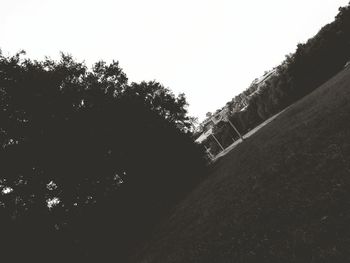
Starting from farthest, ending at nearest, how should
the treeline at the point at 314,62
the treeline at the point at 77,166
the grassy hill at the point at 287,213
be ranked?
the treeline at the point at 314,62
the treeline at the point at 77,166
the grassy hill at the point at 287,213

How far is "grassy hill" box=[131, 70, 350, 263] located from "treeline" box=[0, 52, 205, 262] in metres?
10.7

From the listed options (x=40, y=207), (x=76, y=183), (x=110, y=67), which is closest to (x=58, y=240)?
(x=40, y=207)

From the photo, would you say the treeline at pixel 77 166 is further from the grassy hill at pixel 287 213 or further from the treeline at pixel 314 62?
the treeline at pixel 314 62

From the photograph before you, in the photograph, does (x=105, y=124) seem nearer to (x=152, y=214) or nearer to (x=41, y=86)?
(x=41, y=86)

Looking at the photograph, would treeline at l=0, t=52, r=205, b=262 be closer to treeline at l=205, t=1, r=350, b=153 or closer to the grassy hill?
the grassy hill

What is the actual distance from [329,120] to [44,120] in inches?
919

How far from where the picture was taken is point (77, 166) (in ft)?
97.8

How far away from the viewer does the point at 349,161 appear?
11156 millimetres

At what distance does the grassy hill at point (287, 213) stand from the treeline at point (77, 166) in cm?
1073

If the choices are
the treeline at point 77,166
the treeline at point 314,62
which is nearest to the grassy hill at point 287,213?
the treeline at point 77,166

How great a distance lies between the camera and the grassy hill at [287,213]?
7907mm

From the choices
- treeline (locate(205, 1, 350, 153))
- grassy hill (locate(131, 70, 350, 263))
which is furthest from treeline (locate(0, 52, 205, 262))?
treeline (locate(205, 1, 350, 153))

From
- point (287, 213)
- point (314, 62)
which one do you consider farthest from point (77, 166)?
point (314, 62)

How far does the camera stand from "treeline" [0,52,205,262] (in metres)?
25.5
